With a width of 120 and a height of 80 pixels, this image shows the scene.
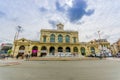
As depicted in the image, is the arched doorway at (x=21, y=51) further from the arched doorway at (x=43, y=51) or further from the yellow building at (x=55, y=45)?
the arched doorway at (x=43, y=51)

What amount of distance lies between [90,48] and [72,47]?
1106cm

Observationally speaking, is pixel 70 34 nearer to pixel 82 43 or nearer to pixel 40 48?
pixel 82 43

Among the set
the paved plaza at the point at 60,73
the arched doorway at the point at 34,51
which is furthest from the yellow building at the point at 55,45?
the paved plaza at the point at 60,73

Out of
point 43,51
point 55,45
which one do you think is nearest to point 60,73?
point 43,51

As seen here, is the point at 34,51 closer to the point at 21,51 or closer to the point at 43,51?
the point at 43,51

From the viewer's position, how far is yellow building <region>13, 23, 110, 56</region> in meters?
50.8

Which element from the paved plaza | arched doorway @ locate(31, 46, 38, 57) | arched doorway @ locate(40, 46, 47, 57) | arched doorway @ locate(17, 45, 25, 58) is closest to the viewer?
the paved plaza

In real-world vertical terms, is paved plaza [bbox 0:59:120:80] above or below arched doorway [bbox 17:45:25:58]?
below

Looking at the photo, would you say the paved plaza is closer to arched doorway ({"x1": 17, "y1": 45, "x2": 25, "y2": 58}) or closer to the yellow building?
the yellow building

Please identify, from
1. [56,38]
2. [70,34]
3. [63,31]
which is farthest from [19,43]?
[70,34]

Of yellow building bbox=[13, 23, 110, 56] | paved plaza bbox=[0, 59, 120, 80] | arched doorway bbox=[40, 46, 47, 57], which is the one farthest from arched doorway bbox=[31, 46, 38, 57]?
paved plaza bbox=[0, 59, 120, 80]

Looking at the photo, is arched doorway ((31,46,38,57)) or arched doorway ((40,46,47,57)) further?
arched doorway ((40,46,47,57))

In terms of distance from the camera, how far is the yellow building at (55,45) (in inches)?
2002

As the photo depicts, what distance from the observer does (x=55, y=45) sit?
5194 cm
